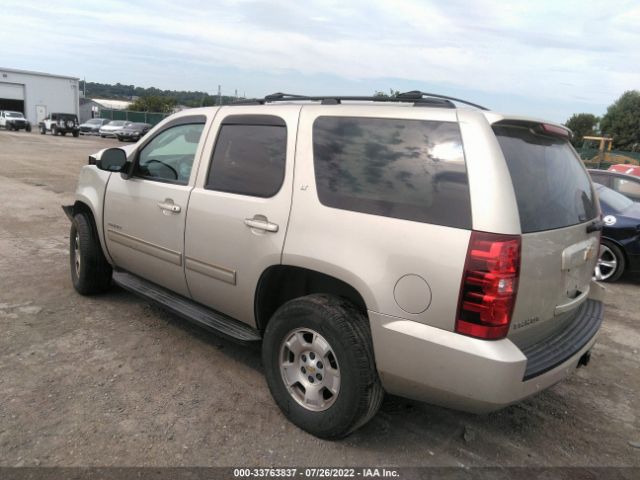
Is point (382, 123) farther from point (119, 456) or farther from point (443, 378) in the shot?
point (119, 456)

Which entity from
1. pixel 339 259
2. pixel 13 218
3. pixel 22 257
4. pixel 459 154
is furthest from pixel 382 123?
pixel 13 218

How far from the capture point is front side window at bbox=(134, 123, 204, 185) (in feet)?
12.3

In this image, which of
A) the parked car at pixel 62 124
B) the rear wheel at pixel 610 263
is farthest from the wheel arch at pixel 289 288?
the parked car at pixel 62 124

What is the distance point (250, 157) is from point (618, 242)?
5.40 meters

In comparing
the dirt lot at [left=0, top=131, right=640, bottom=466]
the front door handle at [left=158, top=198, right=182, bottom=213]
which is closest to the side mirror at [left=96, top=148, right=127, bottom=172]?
the front door handle at [left=158, top=198, right=182, bottom=213]

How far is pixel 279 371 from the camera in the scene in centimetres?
298

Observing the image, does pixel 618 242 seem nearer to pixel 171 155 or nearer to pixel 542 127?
pixel 542 127

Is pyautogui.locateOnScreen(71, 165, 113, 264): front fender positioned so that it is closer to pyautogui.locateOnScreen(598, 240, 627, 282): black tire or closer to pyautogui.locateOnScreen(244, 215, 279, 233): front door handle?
pyautogui.locateOnScreen(244, 215, 279, 233): front door handle

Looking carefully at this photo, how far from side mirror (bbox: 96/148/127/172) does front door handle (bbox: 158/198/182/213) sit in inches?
23.6

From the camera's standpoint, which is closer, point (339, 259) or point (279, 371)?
point (339, 259)

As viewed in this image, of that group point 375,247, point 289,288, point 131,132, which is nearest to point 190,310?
point 289,288

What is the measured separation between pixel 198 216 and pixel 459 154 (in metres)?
1.84

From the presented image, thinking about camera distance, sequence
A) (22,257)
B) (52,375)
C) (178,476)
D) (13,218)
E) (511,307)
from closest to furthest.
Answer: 1. (511,307)
2. (178,476)
3. (52,375)
4. (22,257)
5. (13,218)

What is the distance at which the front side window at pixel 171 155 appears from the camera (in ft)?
12.3
